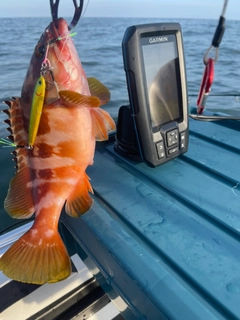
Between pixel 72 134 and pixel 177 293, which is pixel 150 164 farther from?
pixel 177 293

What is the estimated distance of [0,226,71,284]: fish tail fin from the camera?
3.18ft

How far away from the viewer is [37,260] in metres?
0.99

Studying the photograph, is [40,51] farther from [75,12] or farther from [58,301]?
[58,301]

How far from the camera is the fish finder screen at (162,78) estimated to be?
133 cm

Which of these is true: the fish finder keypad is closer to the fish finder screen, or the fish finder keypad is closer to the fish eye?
the fish finder screen

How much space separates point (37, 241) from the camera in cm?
104

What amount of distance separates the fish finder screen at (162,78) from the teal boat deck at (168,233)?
0.23 metres

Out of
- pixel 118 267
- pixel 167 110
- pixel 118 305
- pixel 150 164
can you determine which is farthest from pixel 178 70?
pixel 118 305

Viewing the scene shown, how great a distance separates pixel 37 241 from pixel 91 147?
37cm

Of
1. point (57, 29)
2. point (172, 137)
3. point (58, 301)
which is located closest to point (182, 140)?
point (172, 137)

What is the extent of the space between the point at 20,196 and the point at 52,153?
22 centimetres

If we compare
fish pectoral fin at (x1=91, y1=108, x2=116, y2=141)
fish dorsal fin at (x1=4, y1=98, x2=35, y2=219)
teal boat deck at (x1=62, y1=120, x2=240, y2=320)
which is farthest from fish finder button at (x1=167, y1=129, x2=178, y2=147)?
fish dorsal fin at (x1=4, y1=98, x2=35, y2=219)

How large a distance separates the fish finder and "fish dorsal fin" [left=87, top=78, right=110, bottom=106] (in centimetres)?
15

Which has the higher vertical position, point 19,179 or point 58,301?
point 19,179
